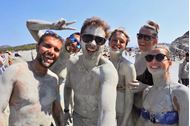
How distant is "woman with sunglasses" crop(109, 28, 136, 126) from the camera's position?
4.39 meters

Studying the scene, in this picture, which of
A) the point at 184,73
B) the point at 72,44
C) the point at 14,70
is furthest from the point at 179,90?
the point at 184,73

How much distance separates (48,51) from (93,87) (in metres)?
0.69

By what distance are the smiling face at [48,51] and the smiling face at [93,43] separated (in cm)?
34

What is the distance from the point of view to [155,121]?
12.4 feet

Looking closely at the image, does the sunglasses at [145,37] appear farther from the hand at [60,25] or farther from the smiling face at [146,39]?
the hand at [60,25]

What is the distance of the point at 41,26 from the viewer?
4.59 m

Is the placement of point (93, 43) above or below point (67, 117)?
above

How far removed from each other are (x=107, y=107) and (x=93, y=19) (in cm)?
111

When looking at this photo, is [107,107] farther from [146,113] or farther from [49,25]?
[49,25]

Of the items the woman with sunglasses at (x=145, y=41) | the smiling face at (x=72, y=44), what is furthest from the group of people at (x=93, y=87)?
the smiling face at (x=72, y=44)

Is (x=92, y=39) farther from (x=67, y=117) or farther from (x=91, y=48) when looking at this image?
(x=67, y=117)

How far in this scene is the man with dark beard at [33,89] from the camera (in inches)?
144

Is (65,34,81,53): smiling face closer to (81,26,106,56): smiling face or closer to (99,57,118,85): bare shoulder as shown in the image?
(81,26,106,56): smiling face

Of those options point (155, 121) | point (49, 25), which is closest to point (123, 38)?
point (49, 25)
